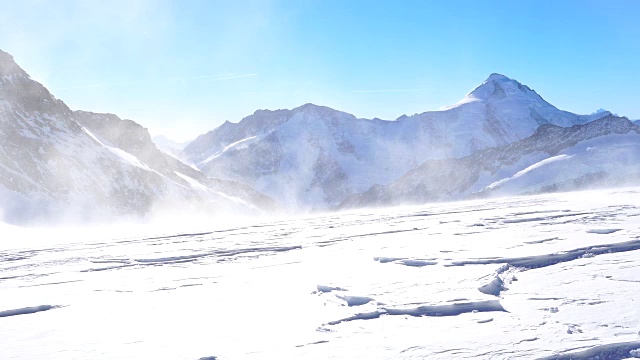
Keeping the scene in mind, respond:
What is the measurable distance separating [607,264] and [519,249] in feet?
13.5

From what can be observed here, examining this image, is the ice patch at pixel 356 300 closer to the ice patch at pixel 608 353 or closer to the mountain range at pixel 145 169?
the ice patch at pixel 608 353

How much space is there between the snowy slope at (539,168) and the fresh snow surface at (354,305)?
76543mm

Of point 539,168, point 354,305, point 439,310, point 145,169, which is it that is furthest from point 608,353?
point 145,169

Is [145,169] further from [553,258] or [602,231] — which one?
[553,258]

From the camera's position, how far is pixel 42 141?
96.8 meters

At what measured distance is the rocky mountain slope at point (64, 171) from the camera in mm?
82562

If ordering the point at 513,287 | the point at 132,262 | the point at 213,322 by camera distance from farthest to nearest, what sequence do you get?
1. the point at 132,262
2. the point at 513,287
3. the point at 213,322

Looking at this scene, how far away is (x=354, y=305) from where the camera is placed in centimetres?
1146

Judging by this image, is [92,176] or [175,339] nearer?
[175,339]

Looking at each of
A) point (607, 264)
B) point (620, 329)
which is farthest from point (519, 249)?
point (620, 329)

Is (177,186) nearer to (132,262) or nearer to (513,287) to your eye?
(132,262)

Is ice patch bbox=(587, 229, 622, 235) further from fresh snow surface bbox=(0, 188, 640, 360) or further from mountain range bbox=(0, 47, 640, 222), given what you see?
mountain range bbox=(0, 47, 640, 222)

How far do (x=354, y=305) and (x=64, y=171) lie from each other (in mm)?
95605

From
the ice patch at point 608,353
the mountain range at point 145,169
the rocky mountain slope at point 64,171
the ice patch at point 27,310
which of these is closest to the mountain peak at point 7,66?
the rocky mountain slope at point 64,171
